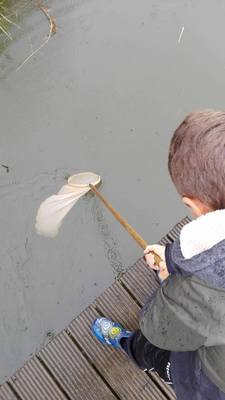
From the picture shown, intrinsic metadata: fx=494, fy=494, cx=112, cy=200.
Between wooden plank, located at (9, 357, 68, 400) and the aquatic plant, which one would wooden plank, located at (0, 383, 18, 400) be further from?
the aquatic plant

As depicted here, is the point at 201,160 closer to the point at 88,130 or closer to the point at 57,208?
the point at 57,208

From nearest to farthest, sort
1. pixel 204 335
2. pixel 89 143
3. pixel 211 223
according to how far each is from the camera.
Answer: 1. pixel 211 223
2. pixel 204 335
3. pixel 89 143

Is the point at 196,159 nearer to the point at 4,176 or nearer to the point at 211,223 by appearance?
the point at 211,223

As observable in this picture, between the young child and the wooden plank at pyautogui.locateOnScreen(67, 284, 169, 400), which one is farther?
the wooden plank at pyautogui.locateOnScreen(67, 284, 169, 400)

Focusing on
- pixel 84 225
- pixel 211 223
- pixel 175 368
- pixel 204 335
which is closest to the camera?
pixel 211 223

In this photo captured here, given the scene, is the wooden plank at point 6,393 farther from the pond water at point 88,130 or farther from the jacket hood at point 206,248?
the jacket hood at point 206,248

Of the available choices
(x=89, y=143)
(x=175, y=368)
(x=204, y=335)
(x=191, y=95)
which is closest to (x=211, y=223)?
(x=204, y=335)

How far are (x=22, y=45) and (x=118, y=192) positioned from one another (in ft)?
3.20

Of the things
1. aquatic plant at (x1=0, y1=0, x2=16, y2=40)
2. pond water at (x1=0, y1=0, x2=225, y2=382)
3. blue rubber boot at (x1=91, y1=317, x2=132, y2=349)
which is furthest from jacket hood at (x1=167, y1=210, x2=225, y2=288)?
aquatic plant at (x1=0, y1=0, x2=16, y2=40)

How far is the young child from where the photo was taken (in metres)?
1.09

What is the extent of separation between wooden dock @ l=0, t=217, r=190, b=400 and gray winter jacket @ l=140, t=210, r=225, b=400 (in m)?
0.57

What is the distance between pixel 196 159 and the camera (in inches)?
43.2

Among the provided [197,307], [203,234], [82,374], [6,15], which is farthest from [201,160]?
[6,15]

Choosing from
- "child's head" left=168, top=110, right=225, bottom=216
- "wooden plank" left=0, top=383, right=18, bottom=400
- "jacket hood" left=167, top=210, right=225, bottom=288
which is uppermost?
"child's head" left=168, top=110, right=225, bottom=216
